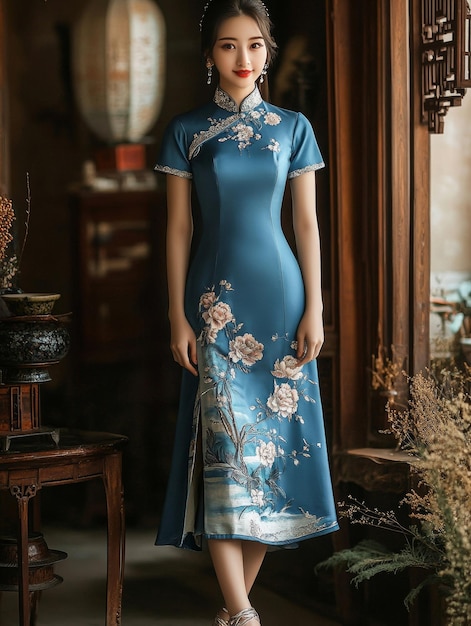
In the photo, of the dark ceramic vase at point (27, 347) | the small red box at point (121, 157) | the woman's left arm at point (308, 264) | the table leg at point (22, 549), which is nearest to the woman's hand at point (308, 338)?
the woman's left arm at point (308, 264)

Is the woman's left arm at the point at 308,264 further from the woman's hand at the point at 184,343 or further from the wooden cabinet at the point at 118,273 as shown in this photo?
the wooden cabinet at the point at 118,273

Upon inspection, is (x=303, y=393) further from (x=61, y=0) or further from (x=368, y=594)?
(x=61, y=0)

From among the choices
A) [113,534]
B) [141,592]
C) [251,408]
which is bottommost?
[141,592]

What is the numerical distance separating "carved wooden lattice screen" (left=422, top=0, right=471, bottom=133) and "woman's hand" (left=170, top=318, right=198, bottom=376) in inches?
41.5

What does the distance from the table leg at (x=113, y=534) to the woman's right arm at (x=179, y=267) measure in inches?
17.3

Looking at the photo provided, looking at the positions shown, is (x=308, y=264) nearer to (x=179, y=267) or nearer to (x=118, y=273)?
(x=179, y=267)

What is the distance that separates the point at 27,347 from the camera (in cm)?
288

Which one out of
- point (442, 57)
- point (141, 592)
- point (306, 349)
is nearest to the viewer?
point (306, 349)

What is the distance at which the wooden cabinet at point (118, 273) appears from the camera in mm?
3623

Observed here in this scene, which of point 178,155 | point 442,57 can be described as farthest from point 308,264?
point 442,57

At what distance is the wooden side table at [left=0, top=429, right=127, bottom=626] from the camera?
278cm

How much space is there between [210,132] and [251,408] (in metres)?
0.72

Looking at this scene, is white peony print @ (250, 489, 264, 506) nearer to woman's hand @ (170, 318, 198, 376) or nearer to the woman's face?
woman's hand @ (170, 318, 198, 376)

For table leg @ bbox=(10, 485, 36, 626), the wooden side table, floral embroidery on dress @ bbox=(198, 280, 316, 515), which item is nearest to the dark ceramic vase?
the wooden side table
